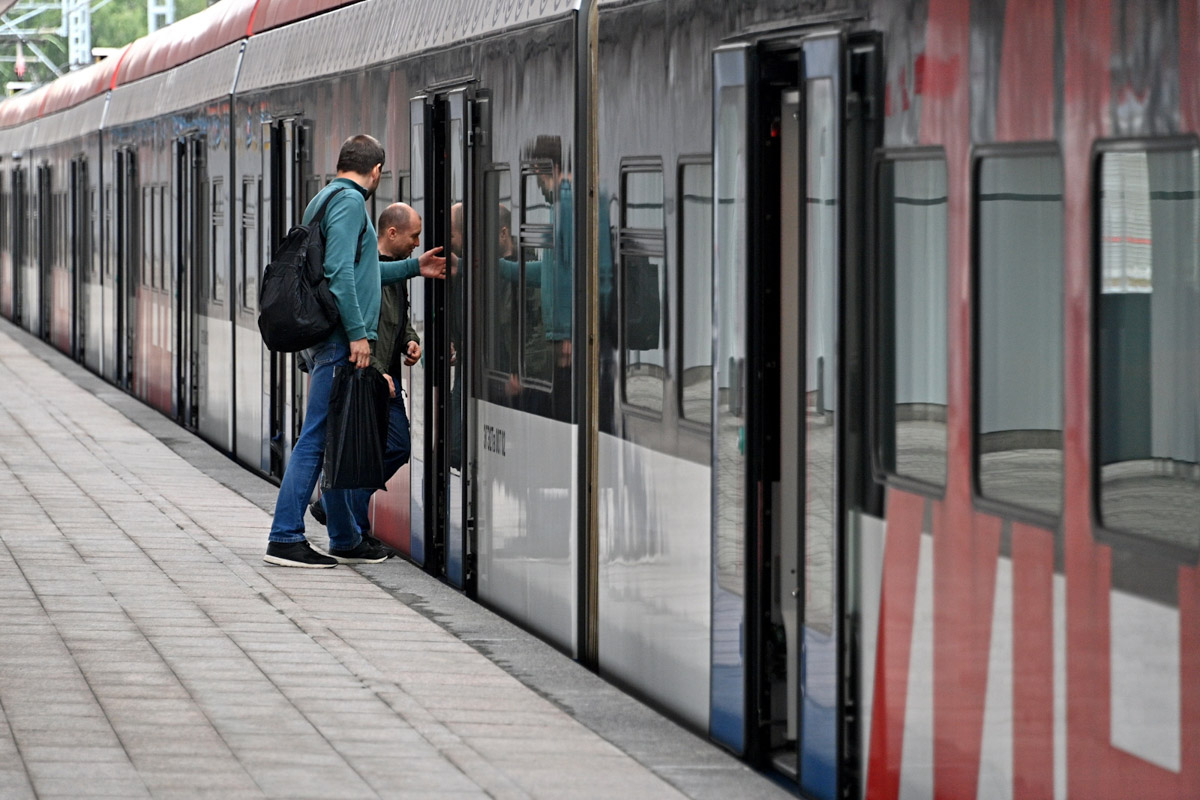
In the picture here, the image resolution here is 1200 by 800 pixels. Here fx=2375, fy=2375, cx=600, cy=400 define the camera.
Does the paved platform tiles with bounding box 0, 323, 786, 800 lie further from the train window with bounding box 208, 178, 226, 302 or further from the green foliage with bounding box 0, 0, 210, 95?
the green foliage with bounding box 0, 0, 210, 95

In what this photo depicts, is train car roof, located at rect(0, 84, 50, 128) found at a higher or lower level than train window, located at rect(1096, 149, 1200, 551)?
higher

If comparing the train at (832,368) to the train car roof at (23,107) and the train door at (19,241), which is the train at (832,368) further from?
the train door at (19,241)

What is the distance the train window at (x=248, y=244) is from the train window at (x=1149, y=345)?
10.9 m

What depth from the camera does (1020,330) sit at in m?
5.04

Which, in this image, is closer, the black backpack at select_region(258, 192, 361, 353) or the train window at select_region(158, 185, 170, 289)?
the black backpack at select_region(258, 192, 361, 353)

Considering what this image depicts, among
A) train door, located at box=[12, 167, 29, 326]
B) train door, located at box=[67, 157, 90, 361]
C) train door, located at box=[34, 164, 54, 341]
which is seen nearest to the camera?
train door, located at box=[67, 157, 90, 361]

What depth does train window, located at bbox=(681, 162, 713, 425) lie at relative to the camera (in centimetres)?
693

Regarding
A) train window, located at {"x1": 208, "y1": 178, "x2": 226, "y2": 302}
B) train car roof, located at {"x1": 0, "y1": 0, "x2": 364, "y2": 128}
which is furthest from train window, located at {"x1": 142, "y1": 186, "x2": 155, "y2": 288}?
train window, located at {"x1": 208, "y1": 178, "x2": 226, "y2": 302}

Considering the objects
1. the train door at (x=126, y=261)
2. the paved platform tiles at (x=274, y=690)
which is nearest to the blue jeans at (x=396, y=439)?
the paved platform tiles at (x=274, y=690)

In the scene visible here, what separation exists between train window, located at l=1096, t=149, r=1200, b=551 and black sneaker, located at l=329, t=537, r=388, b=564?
681 centimetres

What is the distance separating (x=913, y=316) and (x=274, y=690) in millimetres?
3089

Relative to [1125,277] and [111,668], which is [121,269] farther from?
[1125,277]

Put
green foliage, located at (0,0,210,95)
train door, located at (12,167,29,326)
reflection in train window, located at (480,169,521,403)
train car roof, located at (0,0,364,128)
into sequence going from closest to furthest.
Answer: reflection in train window, located at (480,169,521,403), train car roof, located at (0,0,364,128), train door, located at (12,167,29,326), green foliage, located at (0,0,210,95)

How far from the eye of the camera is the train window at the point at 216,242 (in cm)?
1708
